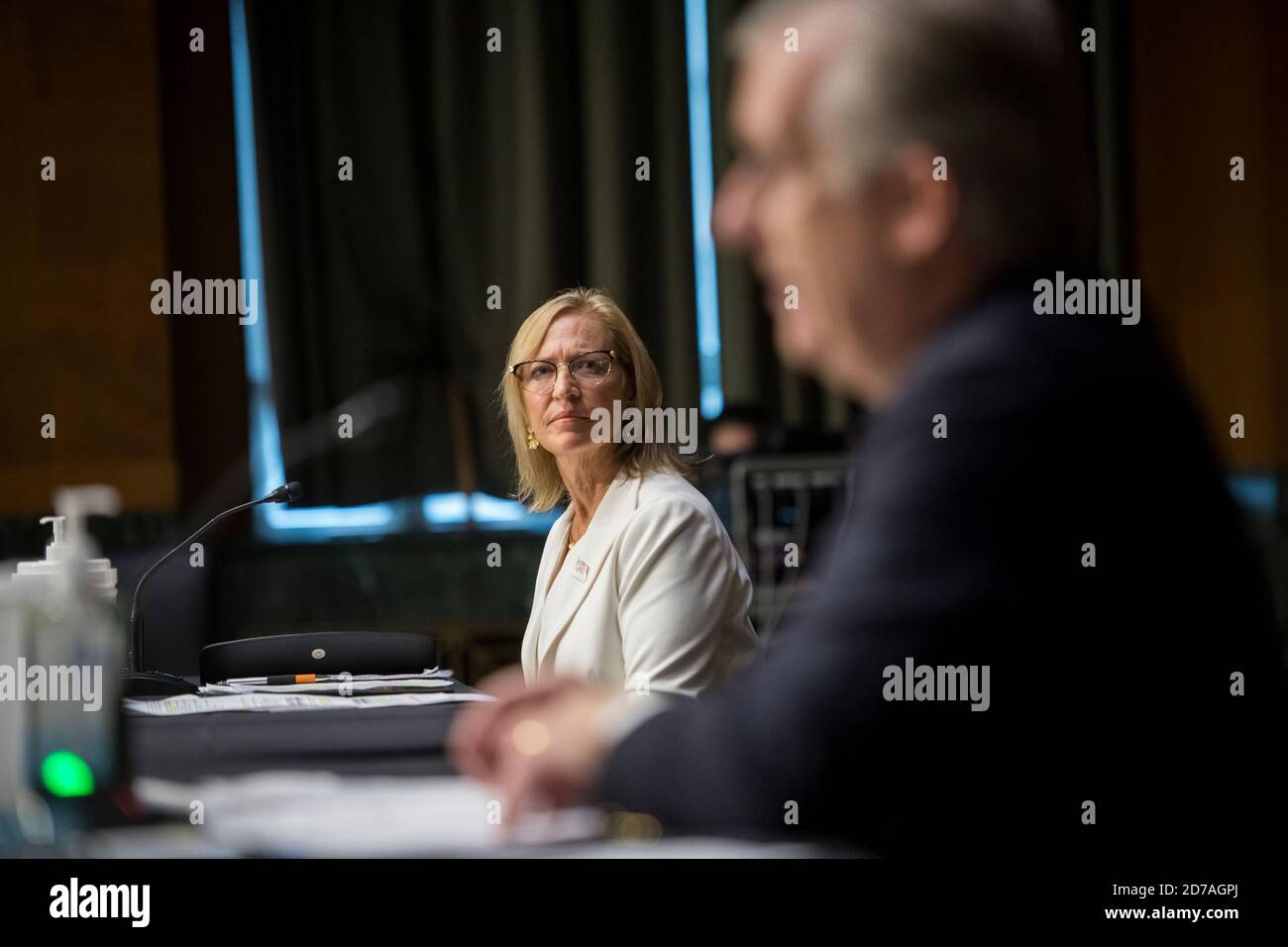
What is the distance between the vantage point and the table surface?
4.06 feet

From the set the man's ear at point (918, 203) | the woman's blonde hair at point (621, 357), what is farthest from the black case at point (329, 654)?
the man's ear at point (918, 203)

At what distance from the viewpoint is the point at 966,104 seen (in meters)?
0.71

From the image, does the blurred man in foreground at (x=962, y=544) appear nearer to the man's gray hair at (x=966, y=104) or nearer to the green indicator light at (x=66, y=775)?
the man's gray hair at (x=966, y=104)

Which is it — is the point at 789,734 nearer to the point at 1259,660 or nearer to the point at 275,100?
the point at 1259,660

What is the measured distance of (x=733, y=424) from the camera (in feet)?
15.4

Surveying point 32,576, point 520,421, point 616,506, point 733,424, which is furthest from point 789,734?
point 733,424

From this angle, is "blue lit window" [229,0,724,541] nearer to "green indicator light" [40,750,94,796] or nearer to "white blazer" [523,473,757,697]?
"white blazer" [523,473,757,697]

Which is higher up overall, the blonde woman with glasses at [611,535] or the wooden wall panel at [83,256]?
the wooden wall panel at [83,256]

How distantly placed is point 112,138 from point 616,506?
322 centimetres

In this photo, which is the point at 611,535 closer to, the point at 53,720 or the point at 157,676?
the point at 157,676

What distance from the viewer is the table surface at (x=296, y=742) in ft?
4.06

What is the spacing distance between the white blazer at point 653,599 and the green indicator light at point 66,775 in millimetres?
868

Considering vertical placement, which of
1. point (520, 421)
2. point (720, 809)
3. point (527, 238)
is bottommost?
point (720, 809)

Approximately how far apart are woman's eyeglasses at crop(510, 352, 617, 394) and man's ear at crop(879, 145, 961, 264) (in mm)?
1292
